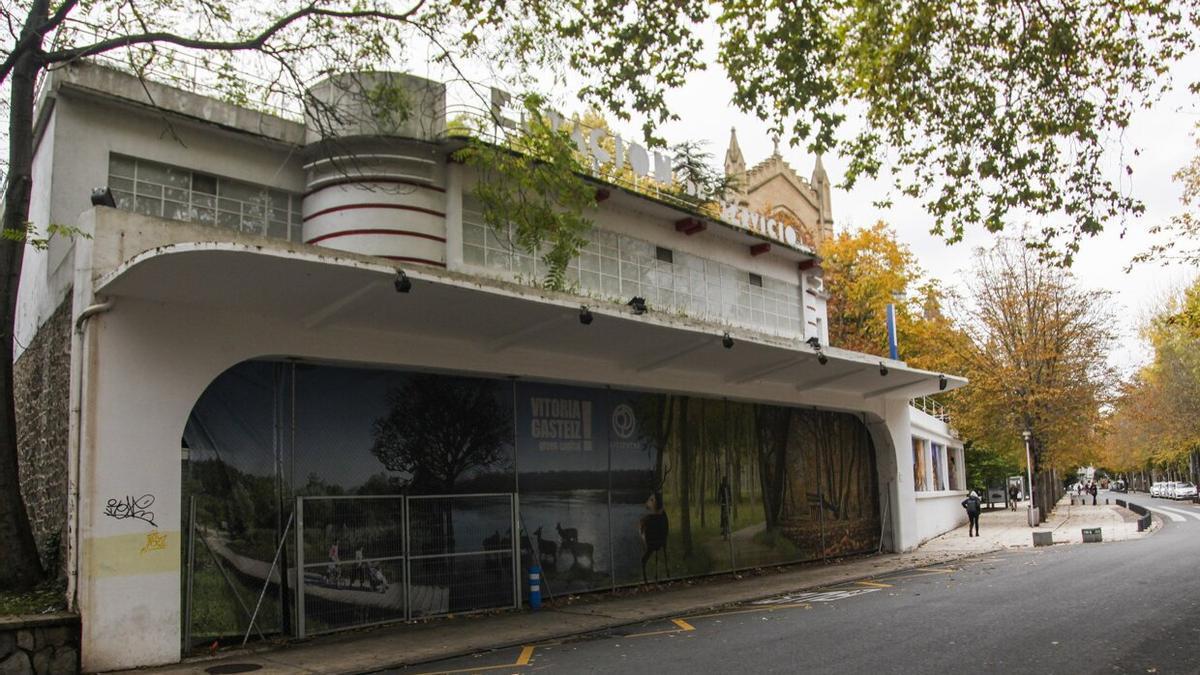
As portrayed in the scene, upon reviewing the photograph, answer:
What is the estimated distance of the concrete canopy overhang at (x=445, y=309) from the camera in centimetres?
1033

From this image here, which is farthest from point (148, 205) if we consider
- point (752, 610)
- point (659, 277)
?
point (752, 610)

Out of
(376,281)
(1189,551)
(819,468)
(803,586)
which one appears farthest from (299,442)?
(1189,551)

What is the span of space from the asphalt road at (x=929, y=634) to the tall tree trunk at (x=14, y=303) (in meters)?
5.03

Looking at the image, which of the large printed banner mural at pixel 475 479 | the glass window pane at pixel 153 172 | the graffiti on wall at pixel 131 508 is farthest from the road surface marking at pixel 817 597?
the glass window pane at pixel 153 172

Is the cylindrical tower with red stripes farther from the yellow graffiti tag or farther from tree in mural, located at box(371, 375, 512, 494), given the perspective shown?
the yellow graffiti tag

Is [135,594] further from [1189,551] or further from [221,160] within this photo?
[1189,551]

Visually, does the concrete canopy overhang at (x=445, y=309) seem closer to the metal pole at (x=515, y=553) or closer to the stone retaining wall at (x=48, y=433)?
the stone retaining wall at (x=48, y=433)

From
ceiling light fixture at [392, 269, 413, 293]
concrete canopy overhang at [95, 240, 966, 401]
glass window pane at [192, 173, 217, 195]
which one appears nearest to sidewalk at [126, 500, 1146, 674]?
concrete canopy overhang at [95, 240, 966, 401]

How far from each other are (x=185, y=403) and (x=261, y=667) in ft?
11.1

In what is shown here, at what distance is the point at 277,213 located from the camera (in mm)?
17625

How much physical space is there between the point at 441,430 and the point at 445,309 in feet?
8.17

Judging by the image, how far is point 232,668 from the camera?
1010 cm

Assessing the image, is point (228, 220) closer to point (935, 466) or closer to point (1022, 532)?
point (1022, 532)

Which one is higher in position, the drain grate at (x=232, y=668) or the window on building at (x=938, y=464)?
the window on building at (x=938, y=464)
